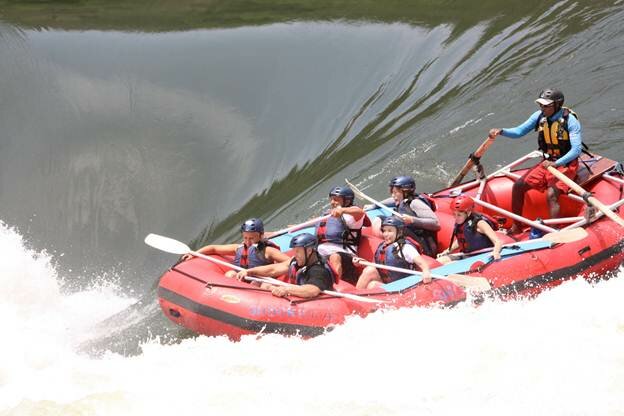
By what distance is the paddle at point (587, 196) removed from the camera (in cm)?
821

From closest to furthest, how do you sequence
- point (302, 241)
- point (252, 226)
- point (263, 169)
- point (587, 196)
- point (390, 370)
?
point (390, 370) → point (302, 241) → point (587, 196) → point (252, 226) → point (263, 169)

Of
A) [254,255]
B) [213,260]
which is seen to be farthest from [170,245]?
[254,255]

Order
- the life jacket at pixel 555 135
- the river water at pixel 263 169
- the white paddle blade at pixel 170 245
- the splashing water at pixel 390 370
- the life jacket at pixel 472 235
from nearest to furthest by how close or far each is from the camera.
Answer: the splashing water at pixel 390 370 < the river water at pixel 263 169 < the life jacket at pixel 472 235 < the life jacket at pixel 555 135 < the white paddle blade at pixel 170 245

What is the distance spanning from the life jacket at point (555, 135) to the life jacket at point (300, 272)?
2667 millimetres

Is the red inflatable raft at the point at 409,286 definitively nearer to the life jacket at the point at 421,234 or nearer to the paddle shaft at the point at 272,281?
the paddle shaft at the point at 272,281

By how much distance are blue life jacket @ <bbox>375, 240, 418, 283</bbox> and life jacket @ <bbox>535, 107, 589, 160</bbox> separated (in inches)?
75.3

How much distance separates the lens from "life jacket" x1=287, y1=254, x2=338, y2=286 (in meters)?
8.23

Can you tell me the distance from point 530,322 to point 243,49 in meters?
9.44

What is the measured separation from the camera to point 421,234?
29.6ft

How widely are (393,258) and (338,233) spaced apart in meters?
0.77

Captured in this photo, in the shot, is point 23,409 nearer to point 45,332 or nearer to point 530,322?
point 45,332

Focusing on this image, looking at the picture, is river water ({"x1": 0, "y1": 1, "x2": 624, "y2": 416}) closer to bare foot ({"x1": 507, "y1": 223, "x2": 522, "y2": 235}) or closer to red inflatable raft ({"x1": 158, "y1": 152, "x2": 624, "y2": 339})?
red inflatable raft ({"x1": 158, "y1": 152, "x2": 624, "y2": 339})

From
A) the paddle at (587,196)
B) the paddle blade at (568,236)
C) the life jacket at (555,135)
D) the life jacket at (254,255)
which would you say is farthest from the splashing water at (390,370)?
the life jacket at (555,135)

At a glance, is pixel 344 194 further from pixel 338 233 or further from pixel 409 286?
pixel 409 286
